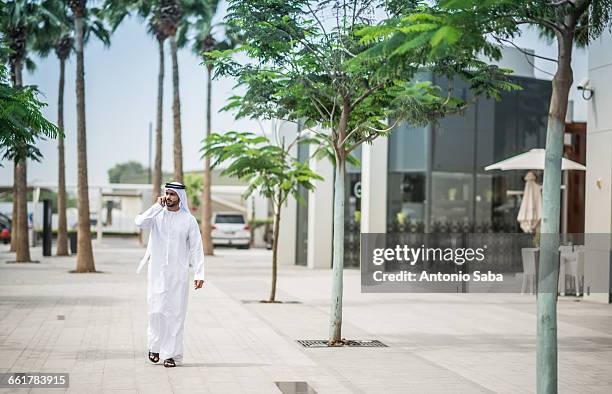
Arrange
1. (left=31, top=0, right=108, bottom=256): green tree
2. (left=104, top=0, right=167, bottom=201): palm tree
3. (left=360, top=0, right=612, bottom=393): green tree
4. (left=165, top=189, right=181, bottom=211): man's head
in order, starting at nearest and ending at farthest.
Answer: (left=360, top=0, right=612, bottom=393): green tree, (left=165, top=189, right=181, bottom=211): man's head, (left=31, top=0, right=108, bottom=256): green tree, (left=104, top=0, right=167, bottom=201): palm tree

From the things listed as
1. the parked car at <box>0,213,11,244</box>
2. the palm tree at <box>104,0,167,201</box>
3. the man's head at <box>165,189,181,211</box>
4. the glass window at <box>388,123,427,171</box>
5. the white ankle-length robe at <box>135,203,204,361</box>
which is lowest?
the parked car at <box>0,213,11,244</box>

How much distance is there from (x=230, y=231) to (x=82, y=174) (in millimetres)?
18535

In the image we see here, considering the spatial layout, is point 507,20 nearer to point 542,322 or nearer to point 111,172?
point 542,322

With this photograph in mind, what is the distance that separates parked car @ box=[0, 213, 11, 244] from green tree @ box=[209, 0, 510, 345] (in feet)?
113

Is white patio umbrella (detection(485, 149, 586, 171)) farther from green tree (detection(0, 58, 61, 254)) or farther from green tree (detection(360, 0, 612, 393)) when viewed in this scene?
green tree (detection(360, 0, 612, 393))

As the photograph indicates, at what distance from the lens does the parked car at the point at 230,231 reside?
1634 inches

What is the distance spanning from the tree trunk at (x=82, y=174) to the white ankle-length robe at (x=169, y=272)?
14071 mm

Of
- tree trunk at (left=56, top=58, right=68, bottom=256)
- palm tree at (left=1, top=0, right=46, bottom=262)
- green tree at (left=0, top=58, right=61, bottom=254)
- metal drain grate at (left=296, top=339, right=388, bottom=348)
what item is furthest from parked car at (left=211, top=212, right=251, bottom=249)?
green tree at (left=0, top=58, right=61, bottom=254)

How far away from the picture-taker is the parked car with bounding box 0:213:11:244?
43834 millimetres

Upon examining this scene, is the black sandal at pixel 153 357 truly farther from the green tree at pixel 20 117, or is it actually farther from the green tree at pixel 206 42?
the green tree at pixel 206 42

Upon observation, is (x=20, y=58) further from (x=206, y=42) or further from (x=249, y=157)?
(x=249, y=157)

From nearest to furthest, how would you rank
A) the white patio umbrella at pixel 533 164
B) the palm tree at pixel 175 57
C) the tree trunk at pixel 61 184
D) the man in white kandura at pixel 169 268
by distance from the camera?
the man in white kandura at pixel 169 268 → the white patio umbrella at pixel 533 164 → the tree trunk at pixel 61 184 → the palm tree at pixel 175 57

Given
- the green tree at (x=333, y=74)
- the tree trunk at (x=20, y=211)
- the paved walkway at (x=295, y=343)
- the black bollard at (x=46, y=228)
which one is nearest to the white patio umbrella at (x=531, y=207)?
the paved walkway at (x=295, y=343)

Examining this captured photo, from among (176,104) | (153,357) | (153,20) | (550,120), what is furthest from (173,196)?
(153,20)
